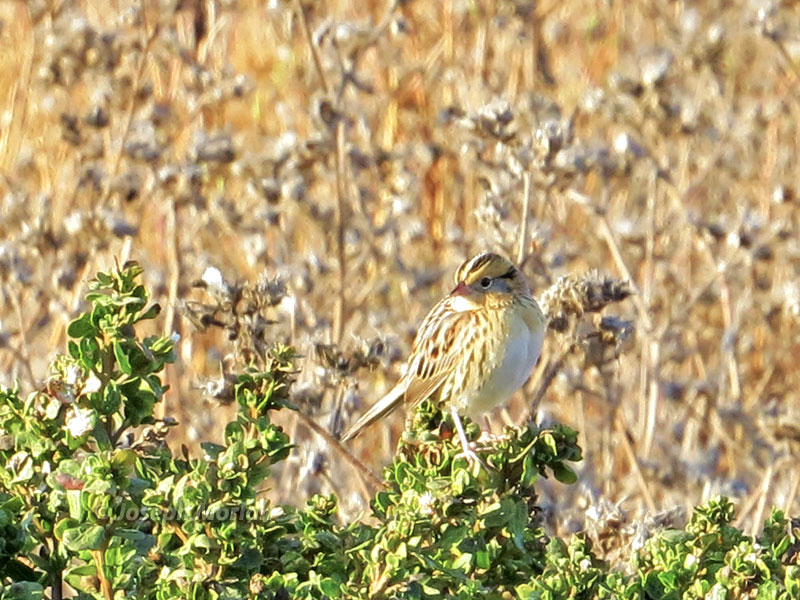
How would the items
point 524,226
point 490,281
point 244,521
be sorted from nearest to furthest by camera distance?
point 244,521 < point 524,226 < point 490,281

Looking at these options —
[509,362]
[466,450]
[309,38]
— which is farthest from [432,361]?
[466,450]

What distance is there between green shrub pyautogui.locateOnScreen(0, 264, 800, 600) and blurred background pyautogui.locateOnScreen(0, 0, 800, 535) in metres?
0.94

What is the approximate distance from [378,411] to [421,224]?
1613 millimetres

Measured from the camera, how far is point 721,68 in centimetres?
758

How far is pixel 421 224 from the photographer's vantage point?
18.9ft

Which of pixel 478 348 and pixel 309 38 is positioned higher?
Result: pixel 309 38

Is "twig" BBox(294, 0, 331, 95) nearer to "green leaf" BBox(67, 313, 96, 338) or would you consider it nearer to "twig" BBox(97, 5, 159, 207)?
"twig" BBox(97, 5, 159, 207)

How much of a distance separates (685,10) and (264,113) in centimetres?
212

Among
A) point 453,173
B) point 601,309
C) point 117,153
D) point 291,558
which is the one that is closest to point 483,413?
point 601,309

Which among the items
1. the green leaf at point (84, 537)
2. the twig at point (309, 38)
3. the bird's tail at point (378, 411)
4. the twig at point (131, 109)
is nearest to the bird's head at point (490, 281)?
the bird's tail at point (378, 411)

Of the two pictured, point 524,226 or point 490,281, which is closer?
point 524,226

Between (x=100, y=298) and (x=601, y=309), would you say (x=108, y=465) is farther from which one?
(x=601, y=309)

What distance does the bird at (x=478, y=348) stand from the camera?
13.4ft

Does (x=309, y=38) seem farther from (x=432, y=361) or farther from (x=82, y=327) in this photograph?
(x=82, y=327)
